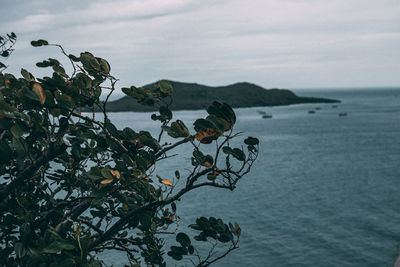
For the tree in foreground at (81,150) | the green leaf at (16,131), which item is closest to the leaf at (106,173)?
the tree in foreground at (81,150)

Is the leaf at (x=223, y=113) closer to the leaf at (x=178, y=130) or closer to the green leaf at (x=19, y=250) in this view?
the leaf at (x=178, y=130)

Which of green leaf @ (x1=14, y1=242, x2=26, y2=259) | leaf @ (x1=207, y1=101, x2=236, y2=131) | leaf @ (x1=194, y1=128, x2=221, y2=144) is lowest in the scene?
green leaf @ (x1=14, y1=242, x2=26, y2=259)

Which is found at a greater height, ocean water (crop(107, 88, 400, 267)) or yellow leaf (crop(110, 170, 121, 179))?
yellow leaf (crop(110, 170, 121, 179))

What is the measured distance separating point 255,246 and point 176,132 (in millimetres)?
23689

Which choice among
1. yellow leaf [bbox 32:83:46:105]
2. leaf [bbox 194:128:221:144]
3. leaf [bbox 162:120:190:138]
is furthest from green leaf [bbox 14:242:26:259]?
leaf [bbox 194:128:221:144]

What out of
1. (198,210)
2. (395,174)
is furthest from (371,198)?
(198,210)

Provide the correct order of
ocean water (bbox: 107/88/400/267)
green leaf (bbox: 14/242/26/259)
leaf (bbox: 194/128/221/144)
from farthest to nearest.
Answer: ocean water (bbox: 107/88/400/267) < leaf (bbox: 194/128/221/144) < green leaf (bbox: 14/242/26/259)

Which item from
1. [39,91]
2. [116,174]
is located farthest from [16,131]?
[116,174]

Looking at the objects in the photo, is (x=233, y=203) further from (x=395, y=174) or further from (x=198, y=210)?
(x=395, y=174)

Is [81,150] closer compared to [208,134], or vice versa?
[208,134]

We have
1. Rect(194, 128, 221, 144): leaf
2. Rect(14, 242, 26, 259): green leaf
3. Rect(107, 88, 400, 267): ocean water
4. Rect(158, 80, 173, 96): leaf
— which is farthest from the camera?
Rect(107, 88, 400, 267): ocean water

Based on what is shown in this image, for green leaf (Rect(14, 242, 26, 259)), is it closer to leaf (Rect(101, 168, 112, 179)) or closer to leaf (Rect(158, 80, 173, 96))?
leaf (Rect(101, 168, 112, 179))

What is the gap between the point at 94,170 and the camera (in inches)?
152

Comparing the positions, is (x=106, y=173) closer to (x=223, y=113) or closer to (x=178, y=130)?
(x=178, y=130)
